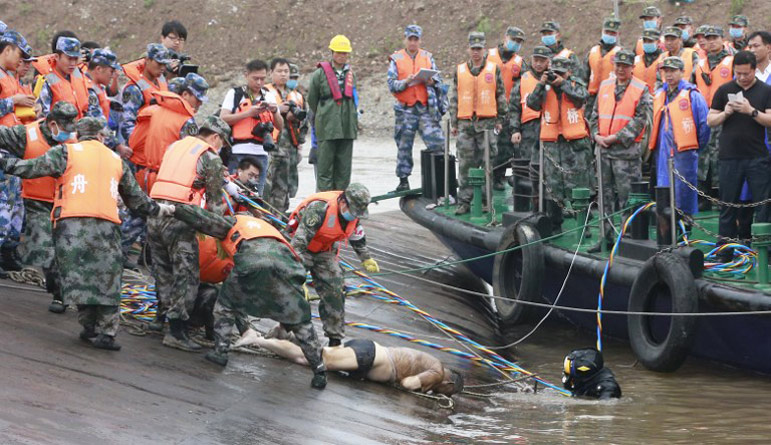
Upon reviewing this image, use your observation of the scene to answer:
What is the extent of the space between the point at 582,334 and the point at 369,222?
532 centimetres

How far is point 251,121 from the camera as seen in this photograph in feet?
35.0

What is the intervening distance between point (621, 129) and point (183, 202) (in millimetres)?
4453

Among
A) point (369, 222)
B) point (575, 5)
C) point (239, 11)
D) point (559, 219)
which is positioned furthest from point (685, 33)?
point (239, 11)

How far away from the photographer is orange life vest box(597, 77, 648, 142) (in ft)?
34.7

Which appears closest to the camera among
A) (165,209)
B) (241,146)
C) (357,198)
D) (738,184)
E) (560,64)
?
(165,209)

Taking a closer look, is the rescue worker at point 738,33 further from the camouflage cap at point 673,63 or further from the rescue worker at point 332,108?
the rescue worker at point 332,108

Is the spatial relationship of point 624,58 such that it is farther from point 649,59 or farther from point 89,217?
point 89,217

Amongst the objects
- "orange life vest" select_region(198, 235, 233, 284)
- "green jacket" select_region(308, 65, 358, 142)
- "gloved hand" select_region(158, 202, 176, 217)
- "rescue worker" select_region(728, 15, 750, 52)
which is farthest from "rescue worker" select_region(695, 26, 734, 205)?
Result: "gloved hand" select_region(158, 202, 176, 217)

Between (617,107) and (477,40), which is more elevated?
(477,40)

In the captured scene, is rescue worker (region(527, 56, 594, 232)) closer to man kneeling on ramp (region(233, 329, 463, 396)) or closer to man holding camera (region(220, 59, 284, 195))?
man holding camera (region(220, 59, 284, 195))

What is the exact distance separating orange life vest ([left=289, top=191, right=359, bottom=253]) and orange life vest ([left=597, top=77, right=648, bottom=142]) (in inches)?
133

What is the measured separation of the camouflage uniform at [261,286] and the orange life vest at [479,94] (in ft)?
18.2

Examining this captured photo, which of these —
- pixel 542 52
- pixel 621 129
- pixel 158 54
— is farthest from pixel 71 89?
pixel 542 52

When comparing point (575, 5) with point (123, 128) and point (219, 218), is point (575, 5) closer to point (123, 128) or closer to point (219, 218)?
point (123, 128)
